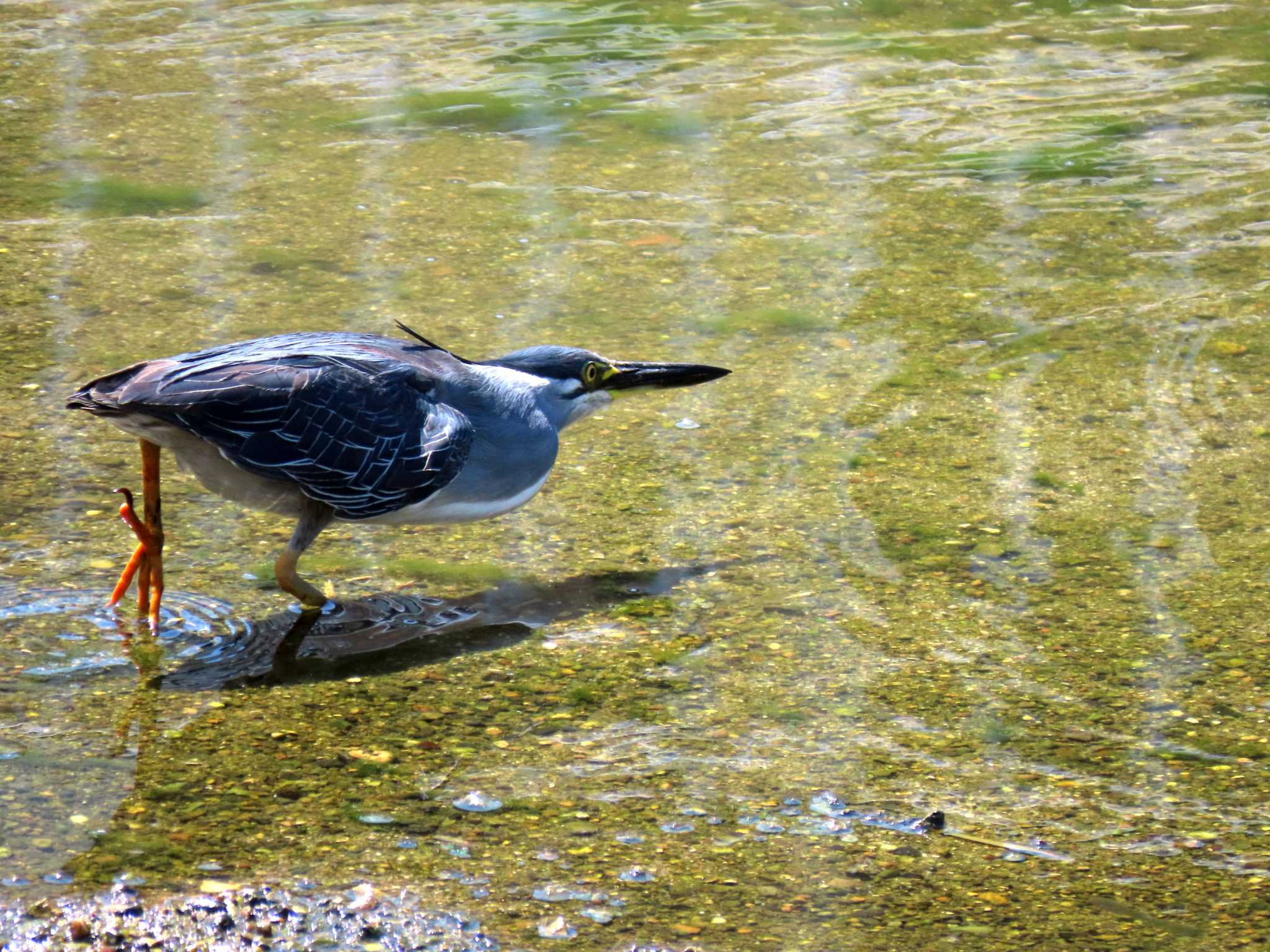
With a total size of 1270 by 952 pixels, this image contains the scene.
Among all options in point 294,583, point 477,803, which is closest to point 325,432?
point 294,583

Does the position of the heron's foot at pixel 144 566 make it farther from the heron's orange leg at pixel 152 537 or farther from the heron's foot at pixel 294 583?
the heron's foot at pixel 294 583

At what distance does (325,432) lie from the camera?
447 centimetres

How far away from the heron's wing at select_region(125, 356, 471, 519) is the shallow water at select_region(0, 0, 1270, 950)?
0.42m

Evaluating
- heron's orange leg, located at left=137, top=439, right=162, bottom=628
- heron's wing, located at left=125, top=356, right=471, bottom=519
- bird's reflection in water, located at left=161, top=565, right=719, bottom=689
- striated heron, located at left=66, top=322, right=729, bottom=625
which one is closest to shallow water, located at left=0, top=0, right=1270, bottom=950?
bird's reflection in water, located at left=161, top=565, right=719, bottom=689

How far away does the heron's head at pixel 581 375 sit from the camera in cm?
508

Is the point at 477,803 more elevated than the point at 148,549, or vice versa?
the point at 148,549

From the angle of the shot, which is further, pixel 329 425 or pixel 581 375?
pixel 581 375

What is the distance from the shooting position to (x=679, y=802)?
3793mm

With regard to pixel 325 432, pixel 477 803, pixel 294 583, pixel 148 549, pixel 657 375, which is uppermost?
pixel 325 432

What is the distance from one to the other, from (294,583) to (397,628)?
0.31 m

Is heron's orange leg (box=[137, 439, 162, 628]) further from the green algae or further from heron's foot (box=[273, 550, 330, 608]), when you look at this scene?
the green algae

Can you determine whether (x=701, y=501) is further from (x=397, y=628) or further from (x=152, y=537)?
(x=152, y=537)

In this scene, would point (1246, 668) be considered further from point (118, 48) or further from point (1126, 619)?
point (118, 48)

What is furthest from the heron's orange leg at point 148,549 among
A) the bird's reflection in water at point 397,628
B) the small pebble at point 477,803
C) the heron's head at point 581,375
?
the small pebble at point 477,803
